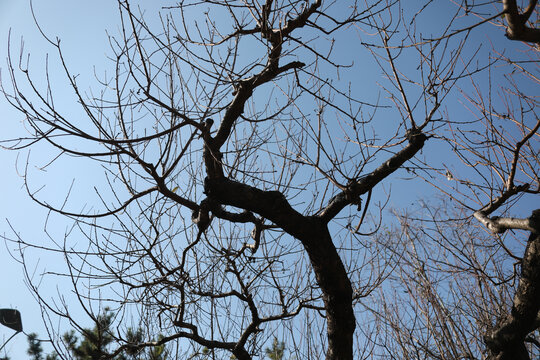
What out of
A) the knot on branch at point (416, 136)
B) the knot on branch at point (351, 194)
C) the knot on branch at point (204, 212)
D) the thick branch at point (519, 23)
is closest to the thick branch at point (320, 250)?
the knot on branch at point (204, 212)

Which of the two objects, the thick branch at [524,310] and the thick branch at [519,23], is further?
the thick branch at [524,310]

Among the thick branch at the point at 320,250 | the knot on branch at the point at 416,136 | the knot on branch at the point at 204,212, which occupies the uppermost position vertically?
the knot on branch at the point at 416,136

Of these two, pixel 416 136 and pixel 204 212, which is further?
pixel 204 212

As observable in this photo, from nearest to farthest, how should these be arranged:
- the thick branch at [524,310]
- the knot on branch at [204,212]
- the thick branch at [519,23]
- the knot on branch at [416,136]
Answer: the thick branch at [519,23]
the thick branch at [524,310]
the knot on branch at [416,136]
the knot on branch at [204,212]

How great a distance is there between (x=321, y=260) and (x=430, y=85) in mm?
1269

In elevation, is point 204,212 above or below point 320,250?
above

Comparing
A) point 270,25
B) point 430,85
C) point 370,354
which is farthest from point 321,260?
point 370,354

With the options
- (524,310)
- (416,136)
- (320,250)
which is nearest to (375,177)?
(416,136)

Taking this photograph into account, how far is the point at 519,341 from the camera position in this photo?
236cm

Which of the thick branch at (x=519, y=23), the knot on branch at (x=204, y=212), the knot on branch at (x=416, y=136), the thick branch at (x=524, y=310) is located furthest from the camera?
the knot on branch at (x=204, y=212)

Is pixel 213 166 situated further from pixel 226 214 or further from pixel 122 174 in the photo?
pixel 122 174

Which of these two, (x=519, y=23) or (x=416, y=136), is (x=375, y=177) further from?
(x=519, y=23)

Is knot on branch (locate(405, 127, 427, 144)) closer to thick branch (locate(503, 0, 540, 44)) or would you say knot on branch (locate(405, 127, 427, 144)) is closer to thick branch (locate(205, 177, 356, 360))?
thick branch (locate(205, 177, 356, 360))

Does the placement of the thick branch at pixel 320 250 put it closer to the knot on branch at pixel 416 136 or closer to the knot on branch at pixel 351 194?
the knot on branch at pixel 351 194
